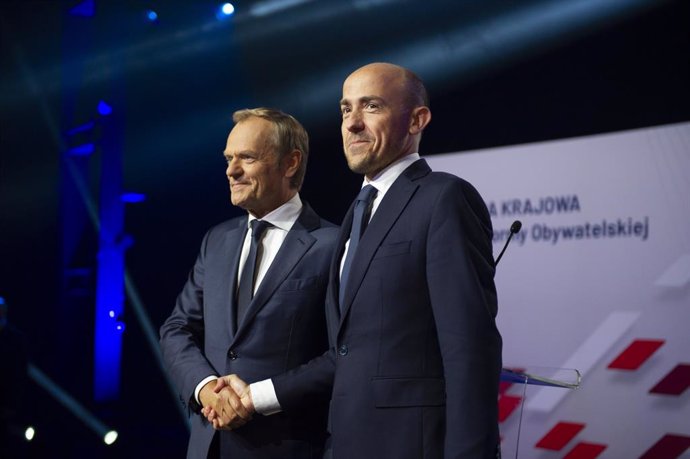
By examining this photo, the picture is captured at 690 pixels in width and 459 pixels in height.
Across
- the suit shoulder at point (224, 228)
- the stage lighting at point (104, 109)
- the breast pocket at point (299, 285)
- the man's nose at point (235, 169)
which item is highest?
the stage lighting at point (104, 109)

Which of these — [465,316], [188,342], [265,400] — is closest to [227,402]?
[265,400]

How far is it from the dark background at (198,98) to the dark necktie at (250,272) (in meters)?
2.41

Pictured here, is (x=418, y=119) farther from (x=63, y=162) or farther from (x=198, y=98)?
(x=198, y=98)

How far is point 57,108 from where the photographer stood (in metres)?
4.90

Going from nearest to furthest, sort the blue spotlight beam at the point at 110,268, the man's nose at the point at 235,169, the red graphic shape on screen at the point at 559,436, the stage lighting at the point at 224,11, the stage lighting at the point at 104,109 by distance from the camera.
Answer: the man's nose at the point at 235,169, the red graphic shape on screen at the point at 559,436, the blue spotlight beam at the point at 110,268, the stage lighting at the point at 104,109, the stage lighting at the point at 224,11

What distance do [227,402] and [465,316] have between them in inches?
33.0

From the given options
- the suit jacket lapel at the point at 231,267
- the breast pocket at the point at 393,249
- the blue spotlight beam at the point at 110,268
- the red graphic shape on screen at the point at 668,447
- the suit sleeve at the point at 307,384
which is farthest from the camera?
the blue spotlight beam at the point at 110,268

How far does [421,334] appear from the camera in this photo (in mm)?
1889

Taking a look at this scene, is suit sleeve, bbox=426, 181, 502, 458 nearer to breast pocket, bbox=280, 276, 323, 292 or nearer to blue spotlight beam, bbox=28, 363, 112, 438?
breast pocket, bbox=280, 276, 323, 292

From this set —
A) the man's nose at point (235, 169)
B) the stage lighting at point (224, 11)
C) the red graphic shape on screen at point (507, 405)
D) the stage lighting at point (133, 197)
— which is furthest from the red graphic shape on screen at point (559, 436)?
the stage lighting at point (224, 11)

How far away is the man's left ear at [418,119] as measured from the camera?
7.13 ft

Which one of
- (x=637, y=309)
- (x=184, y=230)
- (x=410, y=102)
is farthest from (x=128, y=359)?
(x=410, y=102)

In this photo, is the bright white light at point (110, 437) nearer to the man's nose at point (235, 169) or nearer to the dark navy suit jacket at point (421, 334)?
the man's nose at point (235, 169)

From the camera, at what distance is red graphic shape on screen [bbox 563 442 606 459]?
3904 mm
